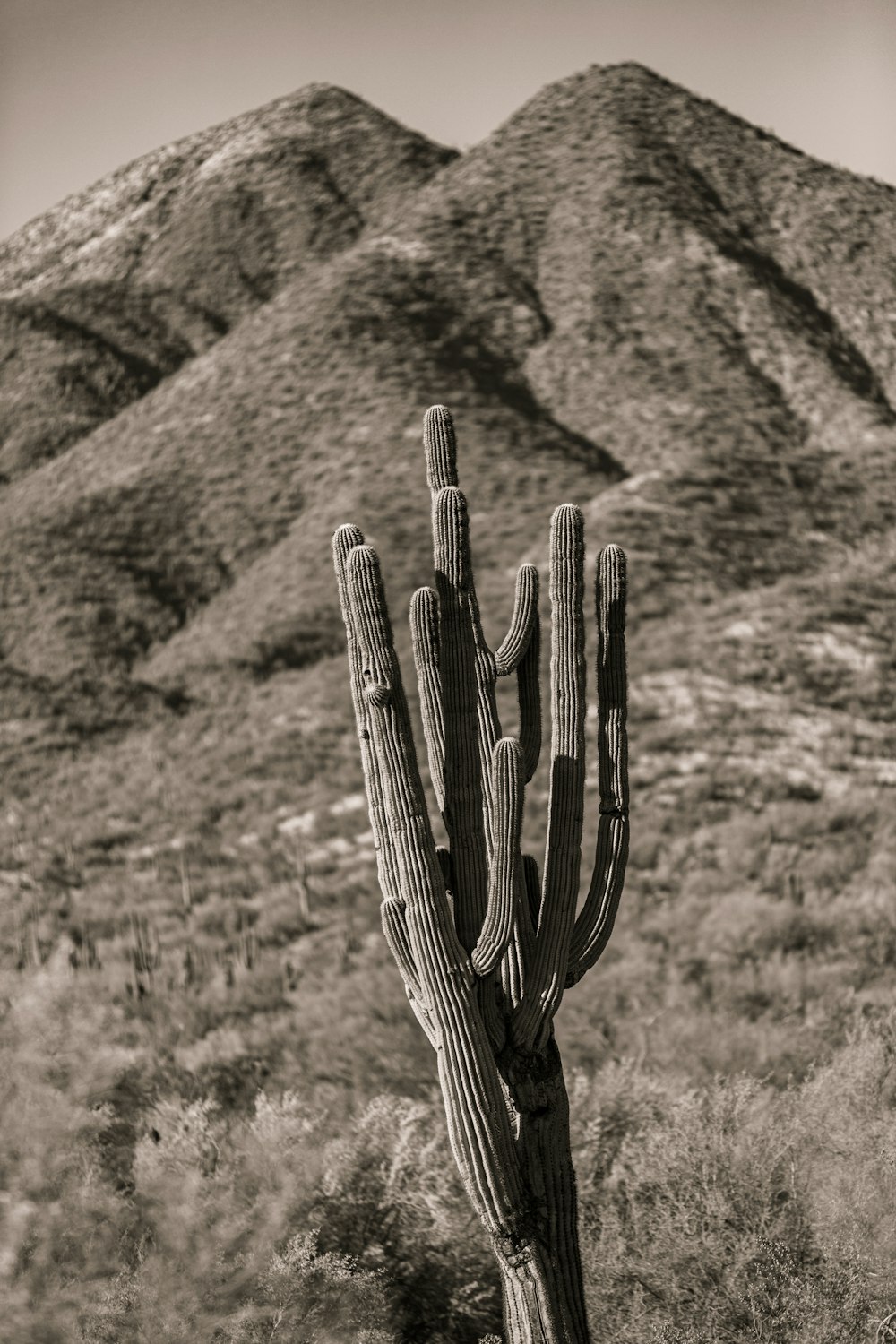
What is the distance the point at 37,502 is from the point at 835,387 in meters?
20.3

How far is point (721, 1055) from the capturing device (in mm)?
9125

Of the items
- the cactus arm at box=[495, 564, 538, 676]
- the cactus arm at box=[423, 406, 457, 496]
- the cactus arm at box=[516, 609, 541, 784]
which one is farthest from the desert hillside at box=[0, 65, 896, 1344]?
the cactus arm at box=[423, 406, 457, 496]

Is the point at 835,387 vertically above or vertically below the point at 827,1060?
above

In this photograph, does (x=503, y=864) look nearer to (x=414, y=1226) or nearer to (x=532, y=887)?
(x=532, y=887)

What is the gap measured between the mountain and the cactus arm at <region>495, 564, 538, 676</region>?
721cm

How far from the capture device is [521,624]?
21.5 ft

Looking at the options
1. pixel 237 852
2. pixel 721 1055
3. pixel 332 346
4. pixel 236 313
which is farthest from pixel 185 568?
pixel 721 1055

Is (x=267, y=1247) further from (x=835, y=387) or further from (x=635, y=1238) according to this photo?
(x=835, y=387)

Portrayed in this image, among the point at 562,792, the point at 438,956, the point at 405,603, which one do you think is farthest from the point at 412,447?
the point at 438,956

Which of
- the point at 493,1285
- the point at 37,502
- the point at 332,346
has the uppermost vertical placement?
the point at 332,346

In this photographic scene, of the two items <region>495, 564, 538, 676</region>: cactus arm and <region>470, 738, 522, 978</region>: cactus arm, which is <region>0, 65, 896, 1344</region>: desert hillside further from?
<region>495, 564, 538, 676</region>: cactus arm

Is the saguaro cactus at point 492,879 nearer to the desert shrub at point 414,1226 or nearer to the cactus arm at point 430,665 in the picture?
the cactus arm at point 430,665

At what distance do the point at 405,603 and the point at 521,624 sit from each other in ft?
51.7

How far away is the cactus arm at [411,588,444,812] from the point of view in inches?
229
